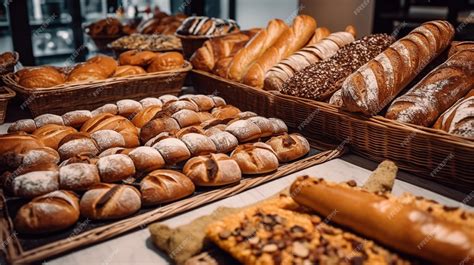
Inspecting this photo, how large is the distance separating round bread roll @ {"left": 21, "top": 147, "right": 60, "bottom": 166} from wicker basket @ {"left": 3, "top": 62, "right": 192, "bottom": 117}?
1.95 feet

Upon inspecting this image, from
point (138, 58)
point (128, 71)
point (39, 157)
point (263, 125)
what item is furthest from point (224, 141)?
point (138, 58)

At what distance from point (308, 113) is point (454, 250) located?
3.24 ft

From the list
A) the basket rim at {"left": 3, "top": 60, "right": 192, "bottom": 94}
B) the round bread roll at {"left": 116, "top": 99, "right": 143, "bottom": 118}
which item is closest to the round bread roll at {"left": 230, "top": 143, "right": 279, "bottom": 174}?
the round bread roll at {"left": 116, "top": 99, "right": 143, "bottom": 118}

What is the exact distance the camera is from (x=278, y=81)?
6.48ft

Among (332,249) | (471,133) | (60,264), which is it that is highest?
(471,133)

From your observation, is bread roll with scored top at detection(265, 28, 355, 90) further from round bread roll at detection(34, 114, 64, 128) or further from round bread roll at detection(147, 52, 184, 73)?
round bread roll at detection(34, 114, 64, 128)

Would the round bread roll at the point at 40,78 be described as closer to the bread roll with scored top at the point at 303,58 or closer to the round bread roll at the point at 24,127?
the round bread roll at the point at 24,127

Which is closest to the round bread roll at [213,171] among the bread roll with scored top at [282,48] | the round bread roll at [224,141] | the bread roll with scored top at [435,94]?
the round bread roll at [224,141]

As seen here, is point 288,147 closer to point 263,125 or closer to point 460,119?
point 263,125

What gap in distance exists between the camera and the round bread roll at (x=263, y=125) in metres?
1.66

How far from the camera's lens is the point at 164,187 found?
1.26m

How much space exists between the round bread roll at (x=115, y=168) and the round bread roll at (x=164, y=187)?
0.08m

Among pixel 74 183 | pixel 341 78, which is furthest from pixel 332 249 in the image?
pixel 341 78

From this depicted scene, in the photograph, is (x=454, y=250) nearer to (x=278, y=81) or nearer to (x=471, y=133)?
(x=471, y=133)
